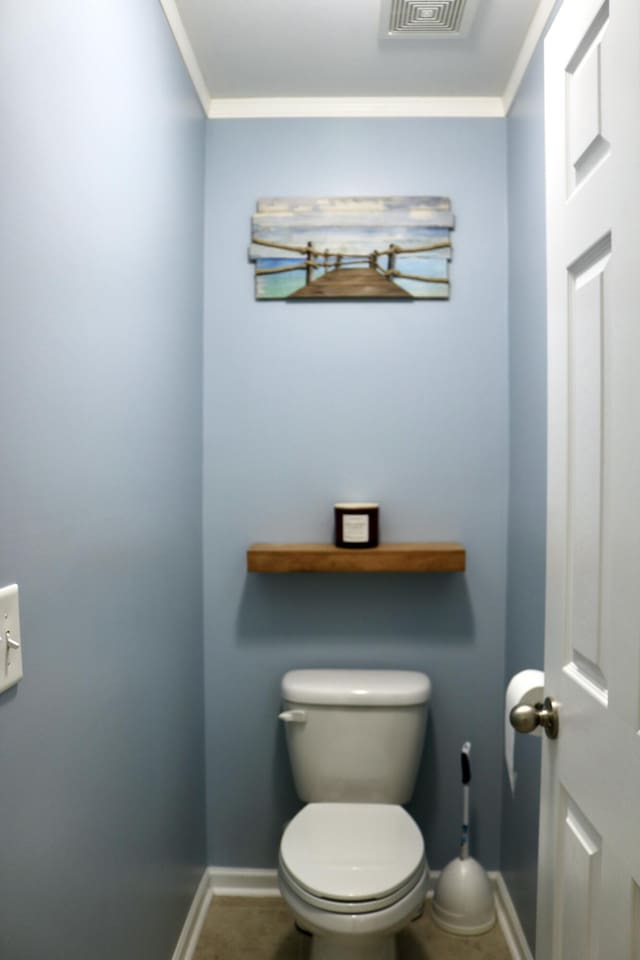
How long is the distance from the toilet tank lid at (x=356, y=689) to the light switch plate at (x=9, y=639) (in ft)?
3.88

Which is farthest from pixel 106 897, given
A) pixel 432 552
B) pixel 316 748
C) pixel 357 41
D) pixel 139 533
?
pixel 357 41

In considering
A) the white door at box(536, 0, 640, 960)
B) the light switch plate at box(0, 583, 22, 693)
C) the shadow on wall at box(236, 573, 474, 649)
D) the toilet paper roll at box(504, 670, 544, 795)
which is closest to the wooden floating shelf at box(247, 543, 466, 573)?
the shadow on wall at box(236, 573, 474, 649)

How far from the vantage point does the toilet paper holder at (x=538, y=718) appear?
1.10 metres

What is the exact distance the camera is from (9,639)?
0.93m

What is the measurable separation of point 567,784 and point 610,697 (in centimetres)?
24

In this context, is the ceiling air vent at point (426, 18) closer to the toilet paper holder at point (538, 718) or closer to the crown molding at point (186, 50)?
the crown molding at point (186, 50)

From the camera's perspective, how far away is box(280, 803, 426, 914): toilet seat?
1573mm

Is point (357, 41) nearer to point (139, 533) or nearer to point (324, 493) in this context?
point (324, 493)

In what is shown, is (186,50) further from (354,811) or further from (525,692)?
(354,811)

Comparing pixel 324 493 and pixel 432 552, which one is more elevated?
pixel 324 493

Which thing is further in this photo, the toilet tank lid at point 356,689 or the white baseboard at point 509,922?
the toilet tank lid at point 356,689

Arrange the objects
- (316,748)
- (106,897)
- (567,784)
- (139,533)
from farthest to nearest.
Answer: (316,748), (139,533), (106,897), (567,784)

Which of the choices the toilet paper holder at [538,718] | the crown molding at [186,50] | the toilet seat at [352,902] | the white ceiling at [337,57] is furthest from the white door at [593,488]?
the crown molding at [186,50]

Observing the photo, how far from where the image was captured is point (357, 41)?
1891mm
